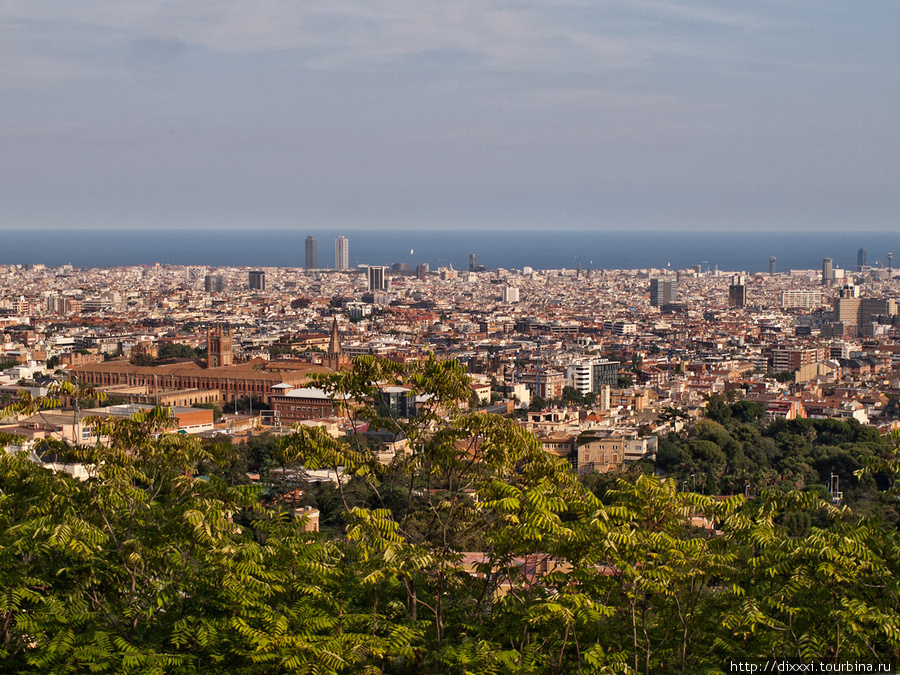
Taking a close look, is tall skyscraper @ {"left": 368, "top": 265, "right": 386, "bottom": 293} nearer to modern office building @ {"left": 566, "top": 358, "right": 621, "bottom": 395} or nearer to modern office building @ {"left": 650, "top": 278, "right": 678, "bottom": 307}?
modern office building @ {"left": 650, "top": 278, "right": 678, "bottom": 307}

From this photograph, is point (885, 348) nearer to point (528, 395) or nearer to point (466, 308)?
point (528, 395)

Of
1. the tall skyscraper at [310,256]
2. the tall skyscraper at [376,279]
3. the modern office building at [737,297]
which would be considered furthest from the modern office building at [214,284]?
the modern office building at [737,297]

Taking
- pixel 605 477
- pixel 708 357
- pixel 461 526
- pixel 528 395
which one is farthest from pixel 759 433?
pixel 708 357

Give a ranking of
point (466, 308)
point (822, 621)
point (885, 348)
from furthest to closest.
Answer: point (466, 308) → point (885, 348) → point (822, 621)

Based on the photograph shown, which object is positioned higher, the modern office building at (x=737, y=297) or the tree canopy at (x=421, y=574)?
the tree canopy at (x=421, y=574)

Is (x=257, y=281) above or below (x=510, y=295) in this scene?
above

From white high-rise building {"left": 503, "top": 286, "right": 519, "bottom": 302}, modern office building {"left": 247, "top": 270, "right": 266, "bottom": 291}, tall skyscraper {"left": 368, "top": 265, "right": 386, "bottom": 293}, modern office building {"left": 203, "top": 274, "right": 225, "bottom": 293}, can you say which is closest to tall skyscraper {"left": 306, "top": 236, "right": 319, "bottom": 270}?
modern office building {"left": 247, "top": 270, "right": 266, "bottom": 291}

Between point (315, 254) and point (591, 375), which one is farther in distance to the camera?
point (315, 254)

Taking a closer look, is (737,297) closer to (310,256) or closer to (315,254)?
(310,256)

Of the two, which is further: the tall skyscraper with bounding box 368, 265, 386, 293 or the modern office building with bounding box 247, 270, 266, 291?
the modern office building with bounding box 247, 270, 266, 291

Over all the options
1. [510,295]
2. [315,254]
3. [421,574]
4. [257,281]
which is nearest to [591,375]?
[421,574]

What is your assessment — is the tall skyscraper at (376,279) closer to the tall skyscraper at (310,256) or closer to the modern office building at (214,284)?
the modern office building at (214,284)
